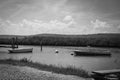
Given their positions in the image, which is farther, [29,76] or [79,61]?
[79,61]

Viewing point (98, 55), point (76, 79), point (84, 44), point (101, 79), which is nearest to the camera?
point (101, 79)

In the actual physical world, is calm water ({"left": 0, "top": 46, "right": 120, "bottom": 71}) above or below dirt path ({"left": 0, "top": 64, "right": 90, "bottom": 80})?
below

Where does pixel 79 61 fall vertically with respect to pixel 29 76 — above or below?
below

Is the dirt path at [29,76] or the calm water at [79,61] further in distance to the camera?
the calm water at [79,61]

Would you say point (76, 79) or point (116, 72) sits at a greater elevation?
point (116, 72)

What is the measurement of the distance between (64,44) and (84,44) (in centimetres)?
1325

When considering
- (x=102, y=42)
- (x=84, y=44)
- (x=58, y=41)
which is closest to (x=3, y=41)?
(x=58, y=41)

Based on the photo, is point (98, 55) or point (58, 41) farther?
point (58, 41)

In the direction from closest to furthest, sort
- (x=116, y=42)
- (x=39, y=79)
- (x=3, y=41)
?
(x=39, y=79) → (x=116, y=42) → (x=3, y=41)

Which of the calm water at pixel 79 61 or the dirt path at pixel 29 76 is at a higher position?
the dirt path at pixel 29 76

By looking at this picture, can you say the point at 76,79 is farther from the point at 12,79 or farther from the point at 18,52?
the point at 18,52

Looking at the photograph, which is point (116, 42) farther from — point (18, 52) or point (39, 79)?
point (39, 79)

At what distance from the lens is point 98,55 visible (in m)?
52.9

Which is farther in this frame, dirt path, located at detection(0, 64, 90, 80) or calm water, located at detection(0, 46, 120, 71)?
calm water, located at detection(0, 46, 120, 71)
